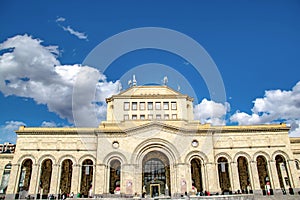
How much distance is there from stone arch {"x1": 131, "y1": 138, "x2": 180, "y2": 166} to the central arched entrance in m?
0.88

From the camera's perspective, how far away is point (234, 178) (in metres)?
33.1

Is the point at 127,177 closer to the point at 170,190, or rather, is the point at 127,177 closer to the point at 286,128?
the point at 170,190

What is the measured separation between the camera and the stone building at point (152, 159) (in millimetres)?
32312

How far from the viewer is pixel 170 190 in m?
33.7

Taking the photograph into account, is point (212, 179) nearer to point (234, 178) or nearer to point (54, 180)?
point (234, 178)

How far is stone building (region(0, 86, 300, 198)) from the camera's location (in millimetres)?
32312

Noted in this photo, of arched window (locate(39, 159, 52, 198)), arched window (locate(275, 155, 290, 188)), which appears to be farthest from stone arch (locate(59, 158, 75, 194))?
arched window (locate(275, 155, 290, 188))

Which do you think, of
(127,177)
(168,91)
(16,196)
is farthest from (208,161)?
(16,196)

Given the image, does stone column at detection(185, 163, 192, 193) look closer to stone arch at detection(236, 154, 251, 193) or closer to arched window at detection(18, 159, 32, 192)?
stone arch at detection(236, 154, 251, 193)

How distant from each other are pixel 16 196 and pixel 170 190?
2006cm

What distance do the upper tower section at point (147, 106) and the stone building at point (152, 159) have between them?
227 cm

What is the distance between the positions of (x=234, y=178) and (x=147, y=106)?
54.4ft

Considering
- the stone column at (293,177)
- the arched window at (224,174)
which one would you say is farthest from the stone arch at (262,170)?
the arched window at (224,174)

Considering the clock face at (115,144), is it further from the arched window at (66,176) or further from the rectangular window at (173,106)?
the rectangular window at (173,106)
